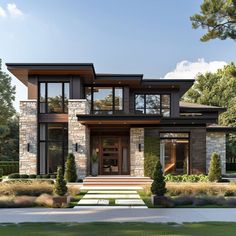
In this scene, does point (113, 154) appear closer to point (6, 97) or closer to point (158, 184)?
point (158, 184)

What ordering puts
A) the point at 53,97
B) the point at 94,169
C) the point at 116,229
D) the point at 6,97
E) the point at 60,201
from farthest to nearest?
1. the point at 6,97
2. the point at 94,169
3. the point at 53,97
4. the point at 60,201
5. the point at 116,229

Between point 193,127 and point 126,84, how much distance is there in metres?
5.30

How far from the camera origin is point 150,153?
24.0 metres

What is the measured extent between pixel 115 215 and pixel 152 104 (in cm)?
1629

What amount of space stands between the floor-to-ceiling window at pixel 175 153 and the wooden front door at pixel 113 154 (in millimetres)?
2462

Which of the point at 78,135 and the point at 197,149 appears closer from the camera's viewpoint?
the point at 78,135

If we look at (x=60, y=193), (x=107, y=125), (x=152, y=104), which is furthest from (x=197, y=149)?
(x=60, y=193)

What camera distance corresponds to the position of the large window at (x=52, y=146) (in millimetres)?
23703

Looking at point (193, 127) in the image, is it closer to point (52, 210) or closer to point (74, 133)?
point (74, 133)

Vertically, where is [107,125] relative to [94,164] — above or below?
above

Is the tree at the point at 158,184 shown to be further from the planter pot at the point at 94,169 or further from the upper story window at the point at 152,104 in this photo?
the upper story window at the point at 152,104

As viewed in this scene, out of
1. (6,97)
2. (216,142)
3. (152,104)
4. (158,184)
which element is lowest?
(158,184)

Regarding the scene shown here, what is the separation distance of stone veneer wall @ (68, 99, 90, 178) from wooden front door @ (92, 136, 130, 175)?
223 centimetres

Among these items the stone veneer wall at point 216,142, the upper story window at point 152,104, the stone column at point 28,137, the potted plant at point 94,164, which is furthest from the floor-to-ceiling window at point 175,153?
the stone column at point 28,137
